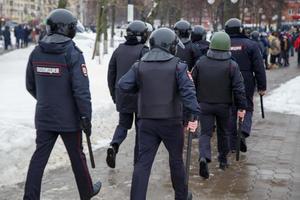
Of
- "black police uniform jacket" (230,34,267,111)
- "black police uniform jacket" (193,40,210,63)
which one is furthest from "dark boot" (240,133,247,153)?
"black police uniform jacket" (193,40,210,63)

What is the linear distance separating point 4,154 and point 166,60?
301 cm

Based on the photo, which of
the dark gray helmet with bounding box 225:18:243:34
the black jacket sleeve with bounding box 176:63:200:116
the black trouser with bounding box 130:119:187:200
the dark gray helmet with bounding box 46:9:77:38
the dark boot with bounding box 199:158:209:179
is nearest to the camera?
the black jacket sleeve with bounding box 176:63:200:116

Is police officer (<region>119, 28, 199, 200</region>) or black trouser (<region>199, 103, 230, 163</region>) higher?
police officer (<region>119, 28, 199, 200</region>)

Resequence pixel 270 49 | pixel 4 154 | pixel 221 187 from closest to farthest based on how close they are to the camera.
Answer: pixel 221 187 < pixel 4 154 < pixel 270 49

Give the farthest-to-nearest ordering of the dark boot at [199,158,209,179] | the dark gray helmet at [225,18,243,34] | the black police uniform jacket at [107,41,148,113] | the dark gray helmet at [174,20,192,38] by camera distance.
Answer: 1. the dark gray helmet at [174,20,192,38]
2. the dark gray helmet at [225,18,243,34]
3. the black police uniform jacket at [107,41,148,113]
4. the dark boot at [199,158,209,179]

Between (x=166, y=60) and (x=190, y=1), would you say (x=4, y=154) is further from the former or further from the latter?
(x=190, y=1)

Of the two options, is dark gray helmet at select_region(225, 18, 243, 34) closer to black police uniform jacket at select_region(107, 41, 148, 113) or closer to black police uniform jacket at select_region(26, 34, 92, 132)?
black police uniform jacket at select_region(107, 41, 148, 113)

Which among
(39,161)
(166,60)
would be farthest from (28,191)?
(166,60)

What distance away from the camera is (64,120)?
5539mm

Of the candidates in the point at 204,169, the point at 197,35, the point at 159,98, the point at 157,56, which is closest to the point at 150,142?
the point at 159,98

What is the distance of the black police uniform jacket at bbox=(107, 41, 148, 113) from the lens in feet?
23.8

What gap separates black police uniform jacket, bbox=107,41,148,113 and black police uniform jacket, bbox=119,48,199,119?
1739 millimetres

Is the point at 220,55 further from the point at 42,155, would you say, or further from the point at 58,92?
the point at 42,155

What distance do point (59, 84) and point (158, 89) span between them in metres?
0.92
